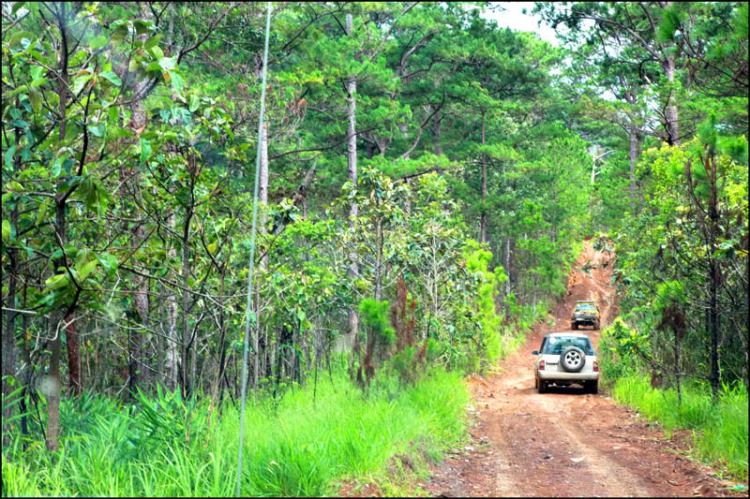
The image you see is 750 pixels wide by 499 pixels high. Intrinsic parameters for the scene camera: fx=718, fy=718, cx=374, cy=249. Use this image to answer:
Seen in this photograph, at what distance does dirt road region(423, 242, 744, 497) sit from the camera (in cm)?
733

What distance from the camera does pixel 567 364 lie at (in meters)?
15.6

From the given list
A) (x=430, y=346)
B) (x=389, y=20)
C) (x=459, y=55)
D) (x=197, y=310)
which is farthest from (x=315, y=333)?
(x=459, y=55)

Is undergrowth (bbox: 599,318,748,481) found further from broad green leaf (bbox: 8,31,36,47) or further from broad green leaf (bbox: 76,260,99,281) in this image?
broad green leaf (bbox: 8,31,36,47)

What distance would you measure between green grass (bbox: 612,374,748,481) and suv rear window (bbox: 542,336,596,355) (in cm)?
251

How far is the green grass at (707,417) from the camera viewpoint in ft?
25.2

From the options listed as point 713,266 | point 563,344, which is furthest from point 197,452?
point 563,344

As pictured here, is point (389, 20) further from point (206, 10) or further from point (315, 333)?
point (206, 10)

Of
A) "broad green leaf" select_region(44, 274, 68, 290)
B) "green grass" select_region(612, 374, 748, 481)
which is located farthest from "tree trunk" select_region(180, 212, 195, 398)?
→ "green grass" select_region(612, 374, 748, 481)

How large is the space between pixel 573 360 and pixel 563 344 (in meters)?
0.89

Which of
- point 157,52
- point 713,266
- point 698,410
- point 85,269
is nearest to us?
point 85,269

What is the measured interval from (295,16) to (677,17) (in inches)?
243

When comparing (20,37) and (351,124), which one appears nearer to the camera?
(20,37)

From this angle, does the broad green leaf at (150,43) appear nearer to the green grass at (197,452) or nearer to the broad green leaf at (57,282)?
the broad green leaf at (57,282)

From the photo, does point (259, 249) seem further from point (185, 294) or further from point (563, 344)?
point (563, 344)
